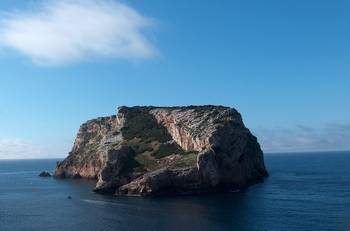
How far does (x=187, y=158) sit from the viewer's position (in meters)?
150

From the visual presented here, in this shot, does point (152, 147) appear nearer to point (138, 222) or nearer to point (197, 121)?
point (197, 121)

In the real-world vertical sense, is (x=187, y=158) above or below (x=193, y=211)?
above

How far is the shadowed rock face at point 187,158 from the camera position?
13800 cm

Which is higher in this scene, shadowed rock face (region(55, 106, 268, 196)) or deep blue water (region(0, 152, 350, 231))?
shadowed rock face (region(55, 106, 268, 196))

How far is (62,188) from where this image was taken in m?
171

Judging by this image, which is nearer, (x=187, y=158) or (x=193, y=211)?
(x=193, y=211)

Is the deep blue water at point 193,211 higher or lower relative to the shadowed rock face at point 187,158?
lower

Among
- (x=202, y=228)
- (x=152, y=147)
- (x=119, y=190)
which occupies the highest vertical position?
(x=152, y=147)

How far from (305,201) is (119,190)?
179ft

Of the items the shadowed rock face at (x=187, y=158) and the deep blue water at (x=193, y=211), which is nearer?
the deep blue water at (x=193, y=211)

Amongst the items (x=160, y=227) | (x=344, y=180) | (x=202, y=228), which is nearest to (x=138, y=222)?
(x=160, y=227)

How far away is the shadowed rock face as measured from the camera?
453 ft

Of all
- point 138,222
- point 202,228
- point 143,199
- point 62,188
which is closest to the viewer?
point 202,228

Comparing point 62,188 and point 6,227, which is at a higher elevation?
point 62,188
